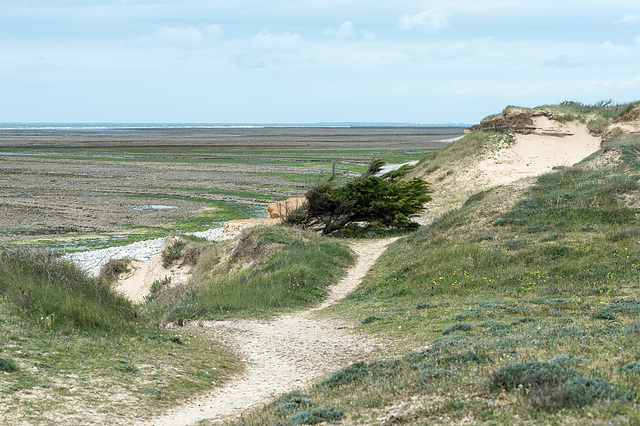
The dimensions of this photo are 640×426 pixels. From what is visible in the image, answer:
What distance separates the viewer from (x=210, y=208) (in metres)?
36.4

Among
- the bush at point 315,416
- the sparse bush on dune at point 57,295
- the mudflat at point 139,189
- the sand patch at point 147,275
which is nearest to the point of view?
the bush at point 315,416

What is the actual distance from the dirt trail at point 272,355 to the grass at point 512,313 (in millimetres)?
670

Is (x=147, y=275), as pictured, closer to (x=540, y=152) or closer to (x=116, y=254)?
(x=116, y=254)

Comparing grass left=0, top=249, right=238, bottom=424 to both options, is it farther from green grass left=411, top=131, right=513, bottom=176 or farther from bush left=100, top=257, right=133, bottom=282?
green grass left=411, top=131, right=513, bottom=176

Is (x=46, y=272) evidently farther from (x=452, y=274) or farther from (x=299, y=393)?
(x=452, y=274)

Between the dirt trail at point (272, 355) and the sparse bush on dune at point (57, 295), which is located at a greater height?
the sparse bush on dune at point (57, 295)

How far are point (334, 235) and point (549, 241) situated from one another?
11.0 metres

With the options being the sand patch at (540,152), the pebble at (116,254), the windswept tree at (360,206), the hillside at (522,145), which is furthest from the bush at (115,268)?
the sand patch at (540,152)

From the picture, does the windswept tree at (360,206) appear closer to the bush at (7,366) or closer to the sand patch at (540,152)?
the sand patch at (540,152)

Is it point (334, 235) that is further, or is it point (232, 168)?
point (232, 168)

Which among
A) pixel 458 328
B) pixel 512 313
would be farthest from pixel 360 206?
pixel 458 328

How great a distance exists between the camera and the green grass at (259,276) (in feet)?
48.1

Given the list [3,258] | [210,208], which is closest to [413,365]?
[3,258]

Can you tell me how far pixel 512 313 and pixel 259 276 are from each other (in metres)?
8.08
